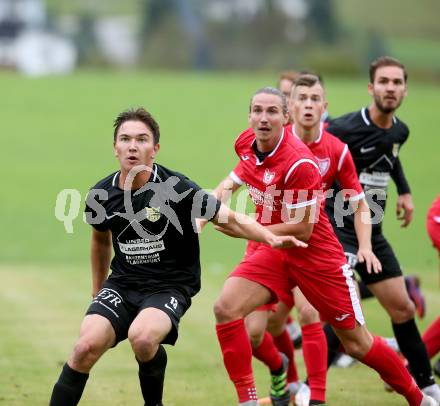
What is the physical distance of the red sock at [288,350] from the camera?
8273 millimetres

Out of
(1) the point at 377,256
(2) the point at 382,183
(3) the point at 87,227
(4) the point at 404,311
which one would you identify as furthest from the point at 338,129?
(3) the point at 87,227

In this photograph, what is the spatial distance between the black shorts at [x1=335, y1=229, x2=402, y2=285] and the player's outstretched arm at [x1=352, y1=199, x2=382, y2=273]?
35 cm

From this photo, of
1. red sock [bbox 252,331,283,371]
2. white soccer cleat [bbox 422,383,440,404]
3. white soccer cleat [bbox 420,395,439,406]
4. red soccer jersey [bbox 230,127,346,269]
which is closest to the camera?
red soccer jersey [bbox 230,127,346,269]

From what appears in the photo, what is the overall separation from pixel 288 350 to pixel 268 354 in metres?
0.62

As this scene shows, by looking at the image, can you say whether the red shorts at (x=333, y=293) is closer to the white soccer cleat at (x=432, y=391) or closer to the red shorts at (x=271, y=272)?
the red shorts at (x=271, y=272)

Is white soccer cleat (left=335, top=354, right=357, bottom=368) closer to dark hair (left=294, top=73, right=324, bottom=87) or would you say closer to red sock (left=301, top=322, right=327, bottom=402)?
red sock (left=301, top=322, right=327, bottom=402)

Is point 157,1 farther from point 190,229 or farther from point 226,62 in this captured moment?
point 190,229

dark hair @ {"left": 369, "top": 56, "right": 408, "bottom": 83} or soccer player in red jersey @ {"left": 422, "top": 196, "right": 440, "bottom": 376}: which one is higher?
dark hair @ {"left": 369, "top": 56, "right": 408, "bottom": 83}

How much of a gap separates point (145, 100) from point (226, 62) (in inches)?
499

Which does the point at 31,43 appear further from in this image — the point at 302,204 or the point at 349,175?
the point at 302,204

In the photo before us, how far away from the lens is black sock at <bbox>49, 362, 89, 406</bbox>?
20.7 feet

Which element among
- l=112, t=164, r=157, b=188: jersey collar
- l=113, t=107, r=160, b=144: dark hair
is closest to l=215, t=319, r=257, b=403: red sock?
l=112, t=164, r=157, b=188: jersey collar

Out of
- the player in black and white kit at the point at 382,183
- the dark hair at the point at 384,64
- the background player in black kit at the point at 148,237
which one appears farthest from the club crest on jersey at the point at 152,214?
the dark hair at the point at 384,64

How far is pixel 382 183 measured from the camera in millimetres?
8414
